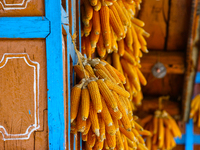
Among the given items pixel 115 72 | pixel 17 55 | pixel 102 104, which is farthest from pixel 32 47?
pixel 115 72

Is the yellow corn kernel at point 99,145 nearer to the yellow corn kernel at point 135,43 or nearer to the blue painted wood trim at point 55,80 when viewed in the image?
the blue painted wood trim at point 55,80

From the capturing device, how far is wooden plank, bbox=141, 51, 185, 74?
3387 mm

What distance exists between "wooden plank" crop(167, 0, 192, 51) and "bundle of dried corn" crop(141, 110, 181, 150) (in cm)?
101

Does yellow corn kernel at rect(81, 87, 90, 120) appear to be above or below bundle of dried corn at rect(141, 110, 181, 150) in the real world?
above

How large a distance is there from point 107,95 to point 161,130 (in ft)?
7.59

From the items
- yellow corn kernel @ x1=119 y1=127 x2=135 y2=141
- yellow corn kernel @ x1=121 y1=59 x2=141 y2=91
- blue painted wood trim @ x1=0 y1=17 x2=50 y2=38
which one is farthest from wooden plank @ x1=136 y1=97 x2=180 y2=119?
blue painted wood trim @ x1=0 y1=17 x2=50 y2=38

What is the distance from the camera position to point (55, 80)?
124cm

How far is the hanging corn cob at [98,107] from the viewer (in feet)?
4.48

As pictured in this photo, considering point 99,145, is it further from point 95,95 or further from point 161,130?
point 161,130

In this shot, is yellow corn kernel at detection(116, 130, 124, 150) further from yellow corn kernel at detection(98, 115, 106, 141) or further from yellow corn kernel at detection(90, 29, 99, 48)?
yellow corn kernel at detection(90, 29, 99, 48)

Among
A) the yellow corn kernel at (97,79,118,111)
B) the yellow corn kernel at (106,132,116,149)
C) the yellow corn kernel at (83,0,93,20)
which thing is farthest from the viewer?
the yellow corn kernel at (83,0,93,20)

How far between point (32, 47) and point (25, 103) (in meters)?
0.28

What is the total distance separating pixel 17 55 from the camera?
1247 mm

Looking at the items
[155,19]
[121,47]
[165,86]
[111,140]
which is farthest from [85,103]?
[165,86]
